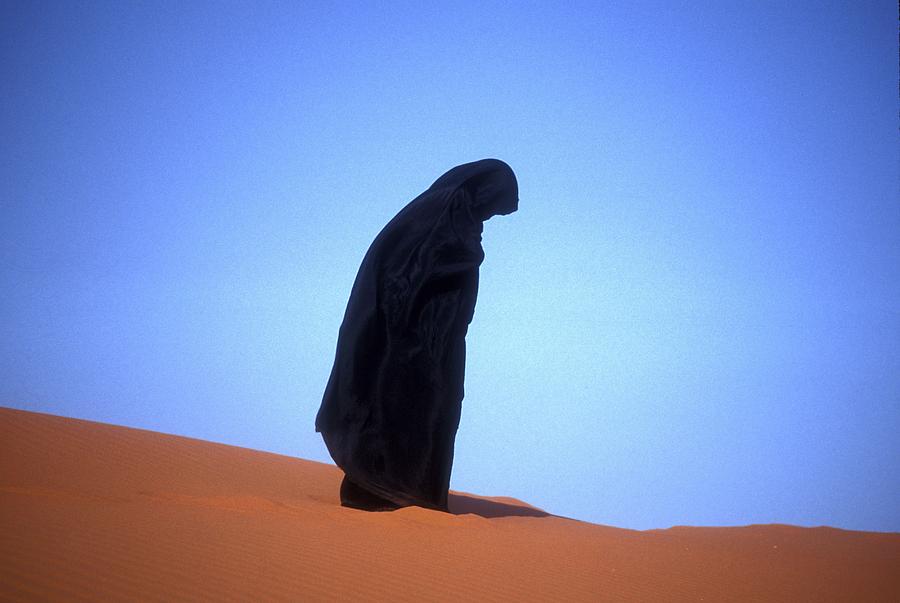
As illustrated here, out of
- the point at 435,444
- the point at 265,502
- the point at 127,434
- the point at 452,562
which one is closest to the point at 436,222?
the point at 435,444

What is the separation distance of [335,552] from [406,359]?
3.35 metres

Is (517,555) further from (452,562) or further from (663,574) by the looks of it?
(663,574)

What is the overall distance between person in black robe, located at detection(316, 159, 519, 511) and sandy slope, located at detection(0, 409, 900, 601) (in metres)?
0.72

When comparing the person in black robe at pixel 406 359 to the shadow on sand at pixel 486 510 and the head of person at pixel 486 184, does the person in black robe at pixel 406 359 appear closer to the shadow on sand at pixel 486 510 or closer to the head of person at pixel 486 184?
the head of person at pixel 486 184

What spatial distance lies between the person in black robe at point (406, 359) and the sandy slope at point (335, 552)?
716 mm

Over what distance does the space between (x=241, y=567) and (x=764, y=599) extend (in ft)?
13.1

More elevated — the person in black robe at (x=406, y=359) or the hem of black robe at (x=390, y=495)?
the person in black robe at (x=406, y=359)

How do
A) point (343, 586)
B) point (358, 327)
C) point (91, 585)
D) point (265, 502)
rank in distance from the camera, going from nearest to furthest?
point (91, 585)
point (343, 586)
point (265, 502)
point (358, 327)

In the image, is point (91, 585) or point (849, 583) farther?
point (849, 583)

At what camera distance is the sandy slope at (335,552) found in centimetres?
420

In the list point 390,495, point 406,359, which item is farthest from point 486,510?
point 406,359

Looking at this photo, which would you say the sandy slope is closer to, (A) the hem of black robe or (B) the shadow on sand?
(B) the shadow on sand

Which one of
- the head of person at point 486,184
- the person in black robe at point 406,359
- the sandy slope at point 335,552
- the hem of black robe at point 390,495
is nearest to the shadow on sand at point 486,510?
the sandy slope at point 335,552

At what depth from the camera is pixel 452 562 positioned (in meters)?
5.38
